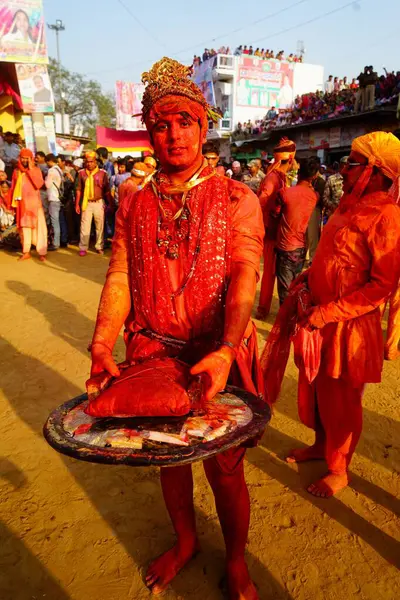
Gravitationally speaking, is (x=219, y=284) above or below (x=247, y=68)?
below

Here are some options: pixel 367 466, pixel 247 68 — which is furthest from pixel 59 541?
pixel 247 68

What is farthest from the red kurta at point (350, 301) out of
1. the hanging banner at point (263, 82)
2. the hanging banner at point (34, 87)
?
the hanging banner at point (263, 82)

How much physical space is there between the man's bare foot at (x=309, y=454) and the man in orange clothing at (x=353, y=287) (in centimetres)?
27

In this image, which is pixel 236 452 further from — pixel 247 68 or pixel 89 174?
pixel 247 68

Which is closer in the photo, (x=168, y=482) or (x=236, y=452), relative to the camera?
(x=236, y=452)

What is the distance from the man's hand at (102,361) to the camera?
5.03ft

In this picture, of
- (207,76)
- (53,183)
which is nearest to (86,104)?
(207,76)

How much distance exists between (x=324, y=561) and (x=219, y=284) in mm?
1547

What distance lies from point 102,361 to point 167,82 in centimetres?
106

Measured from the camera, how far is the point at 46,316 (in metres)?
5.82

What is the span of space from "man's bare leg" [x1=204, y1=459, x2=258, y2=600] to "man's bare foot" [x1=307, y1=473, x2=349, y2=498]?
30.8 inches

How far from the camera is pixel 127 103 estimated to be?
26.1 meters

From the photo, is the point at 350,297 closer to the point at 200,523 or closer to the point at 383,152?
the point at 383,152

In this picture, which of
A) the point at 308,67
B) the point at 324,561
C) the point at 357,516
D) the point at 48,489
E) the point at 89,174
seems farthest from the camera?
the point at 308,67
